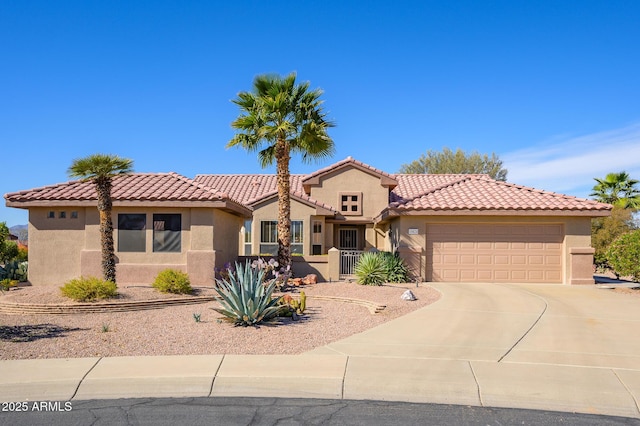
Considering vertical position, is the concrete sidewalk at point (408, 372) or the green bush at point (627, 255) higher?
the green bush at point (627, 255)

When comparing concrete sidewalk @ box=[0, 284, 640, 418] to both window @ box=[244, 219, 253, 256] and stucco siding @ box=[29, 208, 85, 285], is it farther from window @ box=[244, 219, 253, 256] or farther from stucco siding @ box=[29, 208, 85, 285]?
window @ box=[244, 219, 253, 256]

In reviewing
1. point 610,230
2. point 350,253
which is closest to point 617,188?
point 610,230

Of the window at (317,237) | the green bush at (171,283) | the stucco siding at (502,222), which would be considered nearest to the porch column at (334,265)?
the stucco siding at (502,222)

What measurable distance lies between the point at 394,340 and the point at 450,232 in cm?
1181

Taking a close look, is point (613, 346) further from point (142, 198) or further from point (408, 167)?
point (408, 167)

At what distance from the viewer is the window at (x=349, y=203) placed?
30.4m

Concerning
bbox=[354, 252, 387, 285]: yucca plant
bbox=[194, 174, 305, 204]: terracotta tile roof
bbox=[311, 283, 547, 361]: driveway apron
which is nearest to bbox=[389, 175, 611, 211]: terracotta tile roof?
bbox=[354, 252, 387, 285]: yucca plant

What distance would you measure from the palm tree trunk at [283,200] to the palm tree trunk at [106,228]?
614 centimetres

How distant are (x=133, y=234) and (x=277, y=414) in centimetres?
1408

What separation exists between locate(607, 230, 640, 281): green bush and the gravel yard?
8.04 meters

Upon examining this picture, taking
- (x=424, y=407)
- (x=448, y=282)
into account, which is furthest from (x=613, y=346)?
(x=448, y=282)

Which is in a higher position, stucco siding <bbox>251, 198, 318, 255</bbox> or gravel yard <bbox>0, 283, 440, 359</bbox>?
stucco siding <bbox>251, 198, 318, 255</bbox>

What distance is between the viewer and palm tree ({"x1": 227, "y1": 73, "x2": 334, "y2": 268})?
63.7 ft

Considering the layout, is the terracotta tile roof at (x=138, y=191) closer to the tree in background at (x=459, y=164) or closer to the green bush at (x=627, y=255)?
the green bush at (x=627, y=255)
